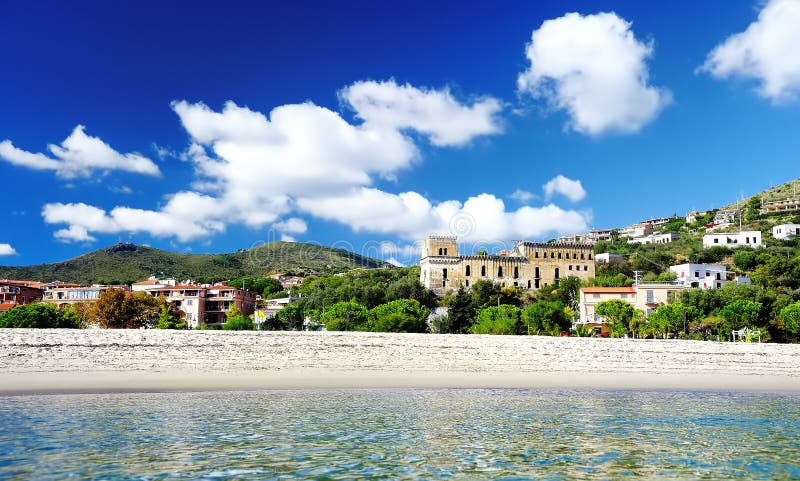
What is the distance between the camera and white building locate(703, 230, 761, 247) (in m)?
103

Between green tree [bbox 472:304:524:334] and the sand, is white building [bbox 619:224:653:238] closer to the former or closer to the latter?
green tree [bbox 472:304:524:334]

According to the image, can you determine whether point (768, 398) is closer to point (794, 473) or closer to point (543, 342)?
point (543, 342)

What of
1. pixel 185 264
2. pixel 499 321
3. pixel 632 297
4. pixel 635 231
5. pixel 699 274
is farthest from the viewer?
pixel 635 231

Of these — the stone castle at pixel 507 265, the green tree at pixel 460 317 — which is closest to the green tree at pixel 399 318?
the green tree at pixel 460 317

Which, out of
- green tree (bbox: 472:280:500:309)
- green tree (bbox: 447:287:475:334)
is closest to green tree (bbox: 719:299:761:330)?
green tree (bbox: 447:287:475:334)

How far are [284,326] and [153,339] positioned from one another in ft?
98.3

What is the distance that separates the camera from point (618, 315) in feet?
176

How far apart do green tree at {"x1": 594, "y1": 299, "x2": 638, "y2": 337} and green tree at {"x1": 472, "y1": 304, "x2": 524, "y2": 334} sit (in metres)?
7.42

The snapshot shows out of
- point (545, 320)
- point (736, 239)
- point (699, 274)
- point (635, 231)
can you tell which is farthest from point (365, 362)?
point (635, 231)

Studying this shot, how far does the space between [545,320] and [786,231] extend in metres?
74.4

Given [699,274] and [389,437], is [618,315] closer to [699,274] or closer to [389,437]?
[699,274]

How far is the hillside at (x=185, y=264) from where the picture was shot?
119m

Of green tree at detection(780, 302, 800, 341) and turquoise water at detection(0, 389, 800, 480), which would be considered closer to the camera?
turquoise water at detection(0, 389, 800, 480)

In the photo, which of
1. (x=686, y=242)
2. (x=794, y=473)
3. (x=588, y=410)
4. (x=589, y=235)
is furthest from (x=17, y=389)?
(x=589, y=235)
